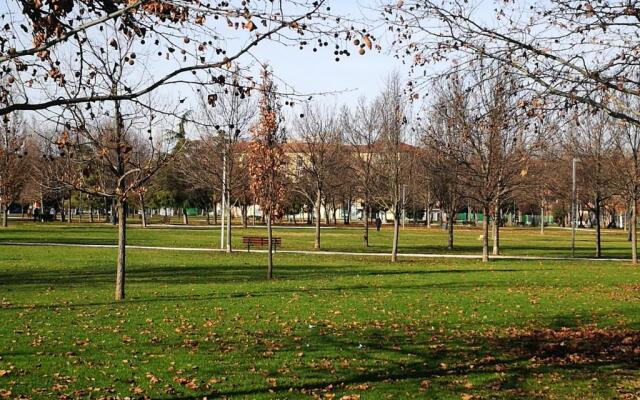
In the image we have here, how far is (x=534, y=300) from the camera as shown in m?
15.3

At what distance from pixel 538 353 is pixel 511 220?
99.3 m

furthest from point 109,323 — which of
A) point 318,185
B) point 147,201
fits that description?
point 147,201

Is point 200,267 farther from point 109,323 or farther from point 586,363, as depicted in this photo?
point 586,363

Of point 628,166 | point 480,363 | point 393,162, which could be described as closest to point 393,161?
point 393,162

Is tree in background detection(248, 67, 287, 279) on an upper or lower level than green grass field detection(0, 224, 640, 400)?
upper

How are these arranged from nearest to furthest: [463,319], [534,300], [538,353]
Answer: [538,353]
[463,319]
[534,300]

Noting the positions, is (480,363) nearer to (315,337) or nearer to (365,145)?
(315,337)

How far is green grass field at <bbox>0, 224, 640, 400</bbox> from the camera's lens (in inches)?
282

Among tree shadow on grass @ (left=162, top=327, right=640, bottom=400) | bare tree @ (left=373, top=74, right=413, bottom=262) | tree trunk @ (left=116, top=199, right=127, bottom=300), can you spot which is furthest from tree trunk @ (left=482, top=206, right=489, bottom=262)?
tree trunk @ (left=116, top=199, right=127, bottom=300)

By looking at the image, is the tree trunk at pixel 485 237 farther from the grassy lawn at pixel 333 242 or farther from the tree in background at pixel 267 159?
the tree in background at pixel 267 159

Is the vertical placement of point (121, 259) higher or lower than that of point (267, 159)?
lower

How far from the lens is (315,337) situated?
10.0m

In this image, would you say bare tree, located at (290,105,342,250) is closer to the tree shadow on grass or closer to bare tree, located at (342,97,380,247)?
bare tree, located at (342,97,380,247)

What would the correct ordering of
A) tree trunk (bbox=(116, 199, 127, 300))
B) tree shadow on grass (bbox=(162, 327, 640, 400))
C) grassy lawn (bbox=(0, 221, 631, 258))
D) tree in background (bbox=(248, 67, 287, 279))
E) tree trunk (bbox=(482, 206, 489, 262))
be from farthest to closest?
grassy lawn (bbox=(0, 221, 631, 258))
tree trunk (bbox=(482, 206, 489, 262))
tree in background (bbox=(248, 67, 287, 279))
tree trunk (bbox=(116, 199, 127, 300))
tree shadow on grass (bbox=(162, 327, 640, 400))
